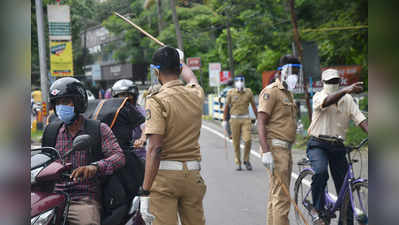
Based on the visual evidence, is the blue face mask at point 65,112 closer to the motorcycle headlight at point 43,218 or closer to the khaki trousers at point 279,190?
the motorcycle headlight at point 43,218

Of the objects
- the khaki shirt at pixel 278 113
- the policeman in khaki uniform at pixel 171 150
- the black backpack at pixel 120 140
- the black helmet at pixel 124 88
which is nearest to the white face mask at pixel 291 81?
the khaki shirt at pixel 278 113

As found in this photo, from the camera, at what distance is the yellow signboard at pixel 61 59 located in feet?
13.0

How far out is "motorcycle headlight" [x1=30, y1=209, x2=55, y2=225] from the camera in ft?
8.48

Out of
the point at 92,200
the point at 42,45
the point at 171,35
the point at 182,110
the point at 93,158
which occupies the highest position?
the point at 171,35

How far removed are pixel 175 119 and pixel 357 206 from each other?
1.99 metres

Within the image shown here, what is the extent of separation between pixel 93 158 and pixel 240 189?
15.9 ft

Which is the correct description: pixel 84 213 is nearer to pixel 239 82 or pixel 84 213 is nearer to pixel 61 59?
pixel 61 59

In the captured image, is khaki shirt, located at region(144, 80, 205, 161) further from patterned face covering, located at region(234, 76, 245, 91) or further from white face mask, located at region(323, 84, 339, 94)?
patterned face covering, located at region(234, 76, 245, 91)

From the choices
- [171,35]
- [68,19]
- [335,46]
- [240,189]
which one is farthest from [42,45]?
[335,46]

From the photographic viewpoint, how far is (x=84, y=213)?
319 centimetres

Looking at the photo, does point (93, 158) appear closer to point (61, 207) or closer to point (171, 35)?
point (61, 207)

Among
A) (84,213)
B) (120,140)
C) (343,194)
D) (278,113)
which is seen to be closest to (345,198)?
(343,194)
